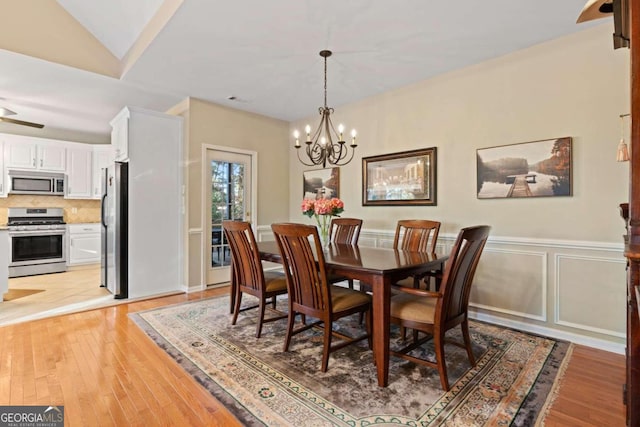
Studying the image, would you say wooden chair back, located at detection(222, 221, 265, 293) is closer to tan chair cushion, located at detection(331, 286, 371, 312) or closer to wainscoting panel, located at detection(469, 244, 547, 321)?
tan chair cushion, located at detection(331, 286, 371, 312)

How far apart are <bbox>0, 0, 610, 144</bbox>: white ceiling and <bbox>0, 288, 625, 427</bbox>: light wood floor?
266cm

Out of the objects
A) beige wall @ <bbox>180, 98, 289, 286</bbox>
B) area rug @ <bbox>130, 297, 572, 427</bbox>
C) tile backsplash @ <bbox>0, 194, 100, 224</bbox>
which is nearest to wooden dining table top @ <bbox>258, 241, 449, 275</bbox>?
area rug @ <bbox>130, 297, 572, 427</bbox>

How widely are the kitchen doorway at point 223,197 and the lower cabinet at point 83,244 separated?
10.0ft

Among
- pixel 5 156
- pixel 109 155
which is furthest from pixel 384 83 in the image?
pixel 5 156

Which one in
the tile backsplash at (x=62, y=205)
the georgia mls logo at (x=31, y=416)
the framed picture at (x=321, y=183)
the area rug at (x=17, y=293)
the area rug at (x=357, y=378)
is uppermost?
the framed picture at (x=321, y=183)

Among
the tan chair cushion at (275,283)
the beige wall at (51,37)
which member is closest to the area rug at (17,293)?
the beige wall at (51,37)

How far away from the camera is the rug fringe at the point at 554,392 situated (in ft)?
5.75

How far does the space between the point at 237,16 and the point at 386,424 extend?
118 inches

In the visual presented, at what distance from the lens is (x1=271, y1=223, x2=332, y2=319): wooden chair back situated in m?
2.22

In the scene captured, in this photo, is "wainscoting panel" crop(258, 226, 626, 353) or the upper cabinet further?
the upper cabinet

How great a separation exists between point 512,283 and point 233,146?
4.01m

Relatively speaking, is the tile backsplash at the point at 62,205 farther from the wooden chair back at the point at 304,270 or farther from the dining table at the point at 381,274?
the dining table at the point at 381,274

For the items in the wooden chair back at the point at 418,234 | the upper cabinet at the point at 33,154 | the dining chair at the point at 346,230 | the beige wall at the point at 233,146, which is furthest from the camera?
the upper cabinet at the point at 33,154

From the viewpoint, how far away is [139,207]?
164 inches
